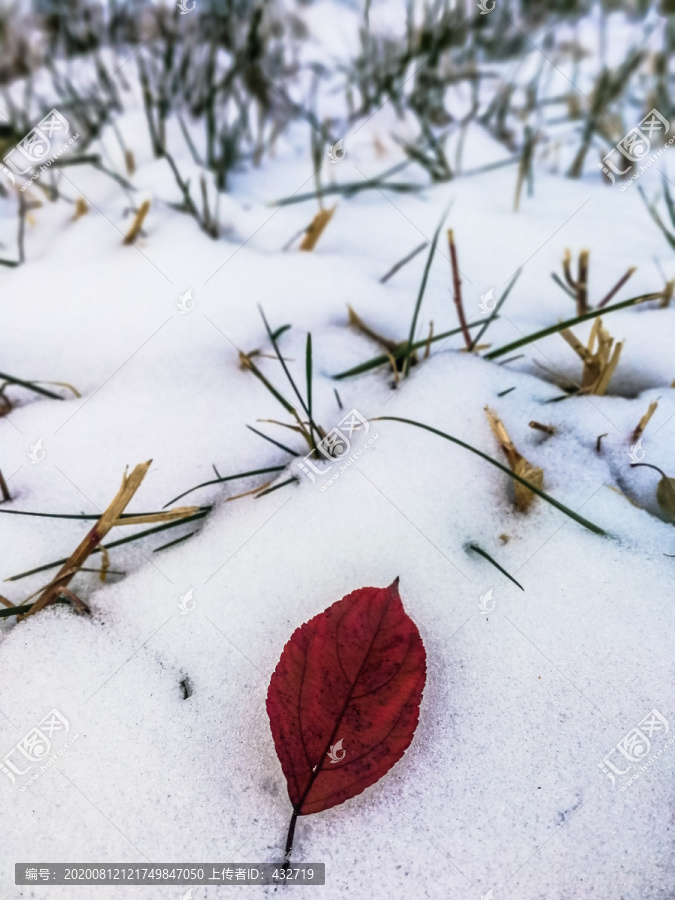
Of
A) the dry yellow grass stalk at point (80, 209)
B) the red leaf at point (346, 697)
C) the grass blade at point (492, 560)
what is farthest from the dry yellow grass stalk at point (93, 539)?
the dry yellow grass stalk at point (80, 209)

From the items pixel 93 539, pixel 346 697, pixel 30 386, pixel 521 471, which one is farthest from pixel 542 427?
pixel 30 386

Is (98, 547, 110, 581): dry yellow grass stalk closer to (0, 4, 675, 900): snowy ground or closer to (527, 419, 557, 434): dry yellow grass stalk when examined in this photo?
(0, 4, 675, 900): snowy ground

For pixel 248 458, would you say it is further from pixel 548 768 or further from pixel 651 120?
pixel 651 120

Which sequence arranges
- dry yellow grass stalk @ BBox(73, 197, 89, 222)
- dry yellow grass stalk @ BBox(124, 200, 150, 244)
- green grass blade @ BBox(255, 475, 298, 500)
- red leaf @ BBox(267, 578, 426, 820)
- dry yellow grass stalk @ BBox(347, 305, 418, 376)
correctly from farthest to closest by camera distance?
dry yellow grass stalk @ BBox(73, 197, 89, 222) → dry yellow grass stalk @ BBox(124, 200, 150, 244) → dry yellow grass stalk @ BBox(347, 305, 418, 376) → green grass blade @ BBox(255, 475, 298, 500) → red leaf @ BBox(267, 578, 426, 820)

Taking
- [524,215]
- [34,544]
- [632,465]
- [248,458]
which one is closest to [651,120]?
[524,215]

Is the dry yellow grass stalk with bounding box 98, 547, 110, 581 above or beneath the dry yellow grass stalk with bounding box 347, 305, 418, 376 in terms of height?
beneath

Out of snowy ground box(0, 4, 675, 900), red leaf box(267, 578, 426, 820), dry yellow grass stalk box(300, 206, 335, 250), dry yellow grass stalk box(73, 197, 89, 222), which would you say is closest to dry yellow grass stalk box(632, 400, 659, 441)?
snowy ground box(0, 4, 675, 900)

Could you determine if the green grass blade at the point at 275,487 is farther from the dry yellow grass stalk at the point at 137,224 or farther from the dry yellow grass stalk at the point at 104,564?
the dry yellow grass stalk at the point at 137,224

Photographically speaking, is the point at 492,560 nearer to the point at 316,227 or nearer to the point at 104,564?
the point at 104,564
